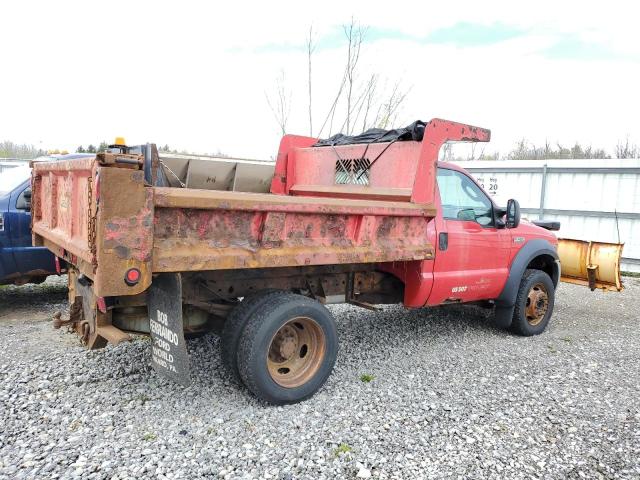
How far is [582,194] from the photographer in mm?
11195

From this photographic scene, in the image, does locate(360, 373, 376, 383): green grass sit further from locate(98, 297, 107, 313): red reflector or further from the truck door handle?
locate(98, 297, 107, 313): red reflector

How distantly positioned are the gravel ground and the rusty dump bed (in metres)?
1.01

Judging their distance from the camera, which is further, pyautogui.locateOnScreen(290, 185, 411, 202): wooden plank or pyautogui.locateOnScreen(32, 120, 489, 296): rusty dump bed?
pyautogui.locateOnScreen(290, 185, 411, 202): wooden plank

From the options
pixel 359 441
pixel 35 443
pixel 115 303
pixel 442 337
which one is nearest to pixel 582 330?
pixel 442 337

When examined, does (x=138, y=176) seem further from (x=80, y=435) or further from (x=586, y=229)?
(x=586, y=229)

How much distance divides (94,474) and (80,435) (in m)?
0.50

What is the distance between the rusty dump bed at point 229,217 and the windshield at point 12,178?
1.91 metres

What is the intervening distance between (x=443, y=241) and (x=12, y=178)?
5247 mm

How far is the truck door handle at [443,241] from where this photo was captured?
477 cm

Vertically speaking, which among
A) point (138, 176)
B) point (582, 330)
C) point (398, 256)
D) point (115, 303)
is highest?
point (138, 176)

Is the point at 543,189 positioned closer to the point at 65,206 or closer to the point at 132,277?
the point at 65,206

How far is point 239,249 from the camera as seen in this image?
11.0ft

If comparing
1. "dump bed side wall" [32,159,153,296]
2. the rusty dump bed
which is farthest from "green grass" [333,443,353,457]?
"dump bed side wall" [32,159,153,296]

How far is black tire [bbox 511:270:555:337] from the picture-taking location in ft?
18.9
